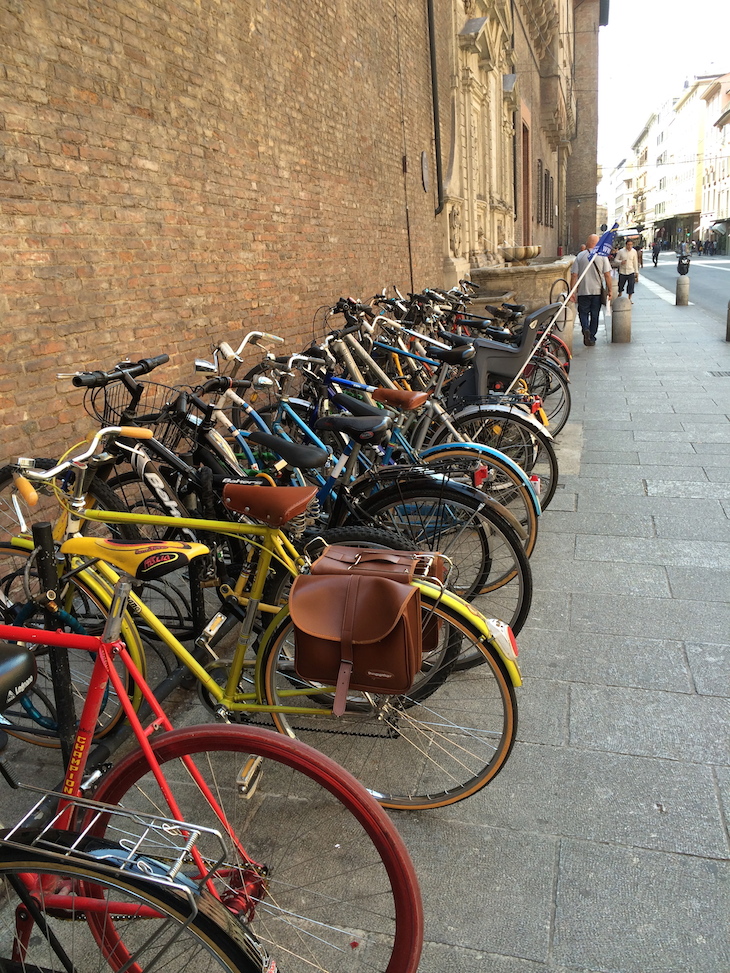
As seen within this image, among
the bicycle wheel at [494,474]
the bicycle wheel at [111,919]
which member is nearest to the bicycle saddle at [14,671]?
the bicycle wheel at [111,919]

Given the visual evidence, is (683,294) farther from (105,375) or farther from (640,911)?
(640,911)

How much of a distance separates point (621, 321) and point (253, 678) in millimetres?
11478

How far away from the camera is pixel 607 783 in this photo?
243cm

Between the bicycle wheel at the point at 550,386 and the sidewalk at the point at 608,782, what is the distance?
1.95 metres

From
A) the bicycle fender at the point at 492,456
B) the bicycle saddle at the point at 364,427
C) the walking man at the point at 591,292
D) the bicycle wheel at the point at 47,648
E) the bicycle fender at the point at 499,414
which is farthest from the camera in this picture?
the walking man at the point at 591,292

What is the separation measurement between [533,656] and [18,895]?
2.28m

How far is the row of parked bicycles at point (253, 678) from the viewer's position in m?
1.40

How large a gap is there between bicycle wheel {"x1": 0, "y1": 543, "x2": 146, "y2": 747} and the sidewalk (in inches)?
40.9

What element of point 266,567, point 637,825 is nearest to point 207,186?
point 266,567

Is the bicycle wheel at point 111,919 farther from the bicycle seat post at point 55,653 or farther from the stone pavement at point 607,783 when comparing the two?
the stone pavement at point 607,783

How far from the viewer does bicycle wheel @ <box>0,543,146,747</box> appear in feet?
7.81

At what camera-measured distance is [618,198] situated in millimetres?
156750

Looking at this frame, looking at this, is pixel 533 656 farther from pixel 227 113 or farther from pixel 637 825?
pixel 227 113

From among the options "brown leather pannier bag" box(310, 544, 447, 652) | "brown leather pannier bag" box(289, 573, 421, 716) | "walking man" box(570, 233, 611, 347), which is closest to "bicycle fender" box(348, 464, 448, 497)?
"brown leather pannier bag" box(310, 544, 447, 652)
